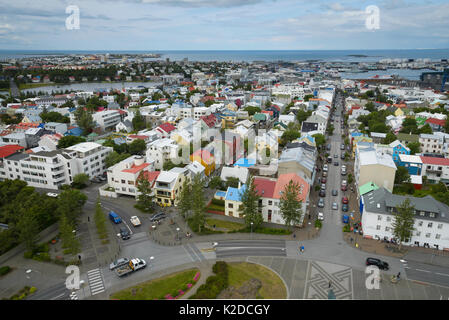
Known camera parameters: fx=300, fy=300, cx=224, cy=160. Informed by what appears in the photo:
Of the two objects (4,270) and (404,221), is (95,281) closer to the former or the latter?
(4,270)

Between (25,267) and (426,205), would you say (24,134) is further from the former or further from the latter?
(426,205)

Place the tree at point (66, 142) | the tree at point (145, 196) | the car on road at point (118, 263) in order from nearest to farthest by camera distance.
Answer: the car on road at point (118, 263)
the tree at point (145, 196)
the tree at point (66, 142)

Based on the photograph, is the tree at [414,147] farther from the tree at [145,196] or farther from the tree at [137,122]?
the tree at [137,122]

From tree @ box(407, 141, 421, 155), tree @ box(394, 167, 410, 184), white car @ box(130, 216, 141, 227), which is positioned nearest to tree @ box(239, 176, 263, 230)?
white car @ box(130, 216, 141, 227)

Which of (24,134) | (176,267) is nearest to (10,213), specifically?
(176,267)

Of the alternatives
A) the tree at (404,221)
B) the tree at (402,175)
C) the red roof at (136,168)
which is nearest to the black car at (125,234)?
the red roof at (136,168)

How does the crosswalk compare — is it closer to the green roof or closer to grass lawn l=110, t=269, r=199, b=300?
grass lawn l=110, t=269, r=199, b=300

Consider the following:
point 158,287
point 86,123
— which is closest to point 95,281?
point 158,287
